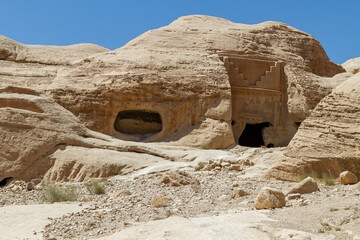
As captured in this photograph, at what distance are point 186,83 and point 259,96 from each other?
15.1 ft

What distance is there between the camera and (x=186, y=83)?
2134cm

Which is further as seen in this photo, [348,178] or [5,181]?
[5,181]

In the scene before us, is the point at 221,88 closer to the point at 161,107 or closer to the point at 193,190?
the point at 161,107

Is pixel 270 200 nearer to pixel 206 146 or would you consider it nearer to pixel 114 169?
pixel 114 169

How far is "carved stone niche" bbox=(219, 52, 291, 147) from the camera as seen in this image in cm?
2317

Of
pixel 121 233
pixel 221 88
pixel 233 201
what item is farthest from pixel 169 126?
pixel 121 233

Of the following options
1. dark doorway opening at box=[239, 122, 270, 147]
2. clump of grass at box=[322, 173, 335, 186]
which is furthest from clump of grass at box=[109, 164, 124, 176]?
dark doorway opening at box=[239, 122, 270, 147]

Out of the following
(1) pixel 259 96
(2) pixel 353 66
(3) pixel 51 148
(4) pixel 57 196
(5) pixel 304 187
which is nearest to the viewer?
(5) pixel 304 187

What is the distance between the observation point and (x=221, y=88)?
21547 mm

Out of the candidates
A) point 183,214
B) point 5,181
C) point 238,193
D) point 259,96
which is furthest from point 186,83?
point 183,214

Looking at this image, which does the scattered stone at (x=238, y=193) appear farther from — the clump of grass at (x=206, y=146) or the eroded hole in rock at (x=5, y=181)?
the clump of grass at (x=206, y=146)

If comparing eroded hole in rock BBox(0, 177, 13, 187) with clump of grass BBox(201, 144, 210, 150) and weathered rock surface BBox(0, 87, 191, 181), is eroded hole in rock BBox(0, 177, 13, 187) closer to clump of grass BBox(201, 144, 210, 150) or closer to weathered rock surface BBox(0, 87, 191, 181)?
weathered rock surface BBox(0, 87, 191, 181)

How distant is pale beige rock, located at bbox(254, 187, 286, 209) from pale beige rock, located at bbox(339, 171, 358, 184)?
286cm

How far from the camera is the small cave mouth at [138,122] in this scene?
2159cm
